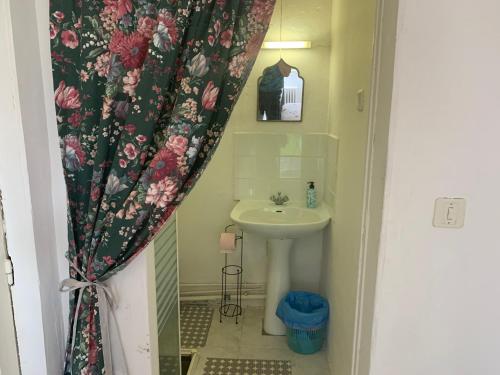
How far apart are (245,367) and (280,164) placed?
1.31 m

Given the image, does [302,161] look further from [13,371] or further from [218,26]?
[13,371]

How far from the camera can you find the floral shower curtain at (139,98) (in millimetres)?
1071

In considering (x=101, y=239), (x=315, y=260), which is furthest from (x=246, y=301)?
(x=101, y=239)

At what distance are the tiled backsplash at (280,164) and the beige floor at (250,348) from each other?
3.02ft

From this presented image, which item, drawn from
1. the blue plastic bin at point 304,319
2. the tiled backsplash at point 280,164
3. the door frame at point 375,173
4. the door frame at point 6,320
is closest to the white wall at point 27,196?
the door frame at point 6,320

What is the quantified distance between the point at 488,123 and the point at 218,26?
0.84 m

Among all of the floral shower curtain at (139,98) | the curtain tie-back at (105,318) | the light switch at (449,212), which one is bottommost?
the curtain tie-back at (105,318)

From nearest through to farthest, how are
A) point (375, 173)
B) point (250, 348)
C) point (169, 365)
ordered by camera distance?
point (375, 173)
point (169, 365)
point (250, 348)

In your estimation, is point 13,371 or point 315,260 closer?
point 13,371

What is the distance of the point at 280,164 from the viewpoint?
8.54 ft

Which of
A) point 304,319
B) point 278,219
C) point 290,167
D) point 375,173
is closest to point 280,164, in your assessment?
point 290,167

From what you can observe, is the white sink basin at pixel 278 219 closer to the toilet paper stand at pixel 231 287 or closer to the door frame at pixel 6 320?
the toilet paper stand at pixel 231 287

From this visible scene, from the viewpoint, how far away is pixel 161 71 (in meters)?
1.07

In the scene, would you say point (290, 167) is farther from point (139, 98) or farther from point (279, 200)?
point (139, 98)
